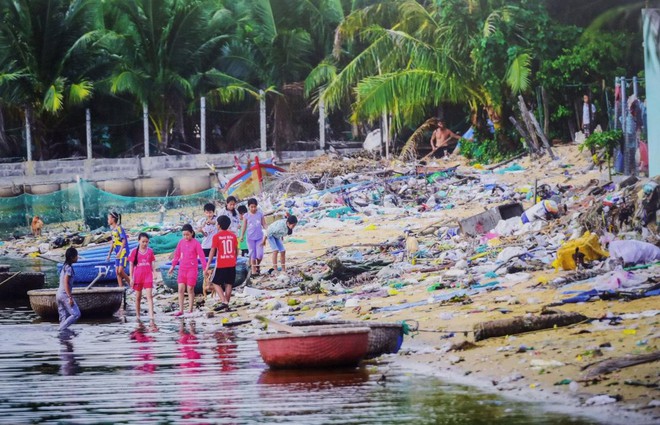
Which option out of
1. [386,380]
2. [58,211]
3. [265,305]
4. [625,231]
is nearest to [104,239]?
[58,211]

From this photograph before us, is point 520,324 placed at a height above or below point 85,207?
below

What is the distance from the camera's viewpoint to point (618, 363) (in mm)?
8328

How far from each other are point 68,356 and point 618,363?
20.6 ft

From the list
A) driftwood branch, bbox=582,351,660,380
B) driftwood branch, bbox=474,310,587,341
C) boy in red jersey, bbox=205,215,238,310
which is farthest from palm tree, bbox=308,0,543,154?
driftwood branch, bbox=582,351,660,380

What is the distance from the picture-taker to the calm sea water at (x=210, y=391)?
8.05 metres

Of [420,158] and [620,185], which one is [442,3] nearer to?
[420,158]

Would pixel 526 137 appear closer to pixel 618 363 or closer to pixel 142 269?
pixel 142 269

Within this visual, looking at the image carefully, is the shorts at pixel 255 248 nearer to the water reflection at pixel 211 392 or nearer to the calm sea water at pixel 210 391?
the calm sea water at pixel 210 391

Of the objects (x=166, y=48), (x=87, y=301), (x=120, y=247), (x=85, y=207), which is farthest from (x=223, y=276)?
(x=166, y=48)

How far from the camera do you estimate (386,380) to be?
9391 mm

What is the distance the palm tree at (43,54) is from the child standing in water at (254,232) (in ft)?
63.8

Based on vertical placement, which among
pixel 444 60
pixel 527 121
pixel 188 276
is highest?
pixel 444 60

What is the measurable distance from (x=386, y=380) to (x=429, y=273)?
19.4 feet

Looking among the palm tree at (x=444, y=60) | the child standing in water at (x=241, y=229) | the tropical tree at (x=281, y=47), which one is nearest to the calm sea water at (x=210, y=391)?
the child standing in water at (x=241, y=229)
